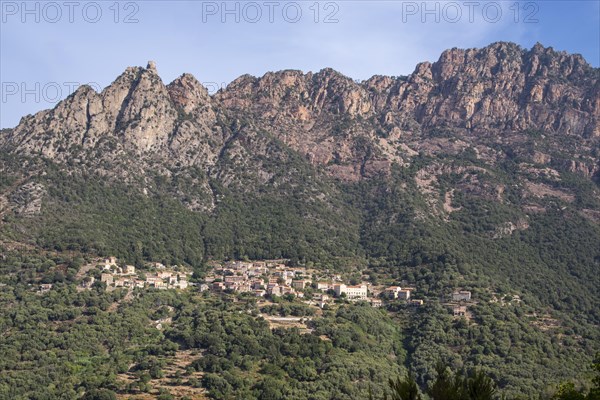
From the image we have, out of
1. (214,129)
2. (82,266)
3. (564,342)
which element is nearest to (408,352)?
(564,342)

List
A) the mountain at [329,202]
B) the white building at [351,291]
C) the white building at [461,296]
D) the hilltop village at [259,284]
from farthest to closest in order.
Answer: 1. the white building at [351,291]
2. the mountain at [329,202]
3. the white building at [461,296]
4. the hilltop village at [259,284]

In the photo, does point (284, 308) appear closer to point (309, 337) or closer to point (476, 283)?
point (309, 337)

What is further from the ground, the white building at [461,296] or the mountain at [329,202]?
the mountain at [329,202]

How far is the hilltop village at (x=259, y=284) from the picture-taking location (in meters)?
117

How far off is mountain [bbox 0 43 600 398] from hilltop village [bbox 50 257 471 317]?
13.0 ft

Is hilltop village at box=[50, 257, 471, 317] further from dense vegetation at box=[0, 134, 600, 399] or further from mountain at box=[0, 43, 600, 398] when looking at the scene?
mountain at box=[0, 43, 600, 398]

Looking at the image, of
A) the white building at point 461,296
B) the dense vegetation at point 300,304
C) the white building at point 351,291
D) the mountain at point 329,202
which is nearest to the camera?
the dense vegetation at point 300,304

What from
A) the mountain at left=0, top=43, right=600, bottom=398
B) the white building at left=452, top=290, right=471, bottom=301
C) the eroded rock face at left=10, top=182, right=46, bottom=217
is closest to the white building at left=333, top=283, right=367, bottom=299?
the mountain at left=0, top=43, right=600, bottom=398

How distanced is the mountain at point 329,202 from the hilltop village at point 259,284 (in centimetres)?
397

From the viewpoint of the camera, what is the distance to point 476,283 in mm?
124500

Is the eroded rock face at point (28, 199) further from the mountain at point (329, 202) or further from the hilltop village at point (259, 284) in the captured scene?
the hilltop village at point (259, 284)

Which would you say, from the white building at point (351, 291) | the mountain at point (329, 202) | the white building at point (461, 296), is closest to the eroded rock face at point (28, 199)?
the mountain at point (329, 202)

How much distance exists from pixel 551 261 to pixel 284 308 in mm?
58634

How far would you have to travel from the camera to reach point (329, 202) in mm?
167000
